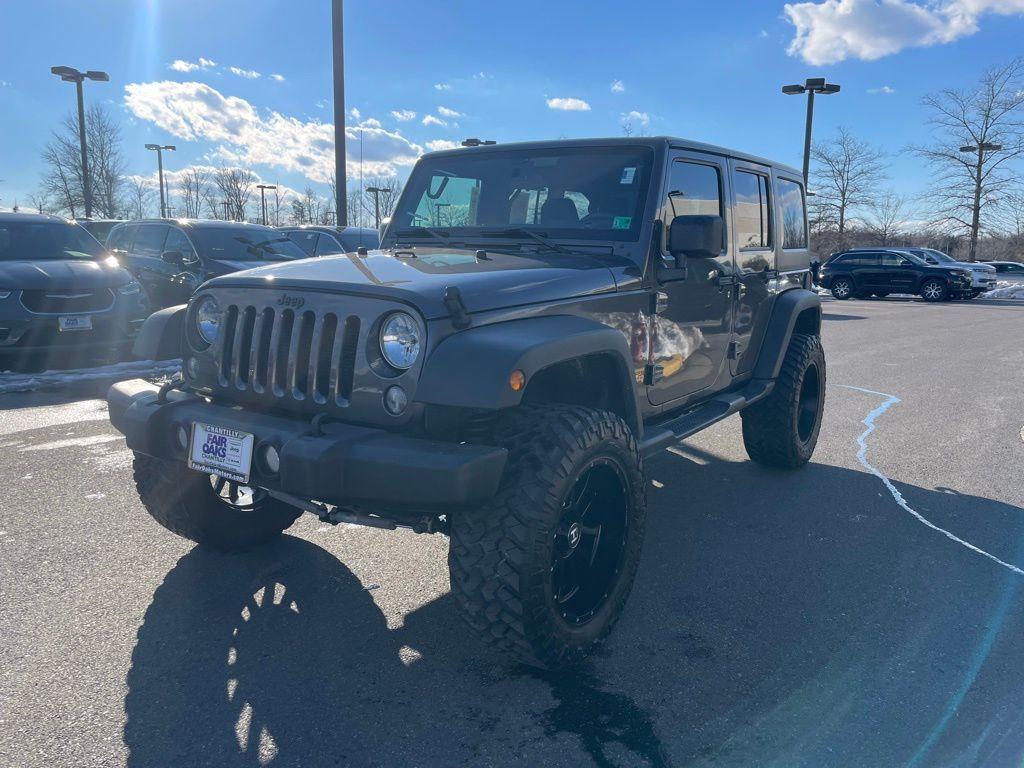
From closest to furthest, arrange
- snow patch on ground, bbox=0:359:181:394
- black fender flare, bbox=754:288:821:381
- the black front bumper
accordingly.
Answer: the black front bumper, black fender flare, bbox=754:288:821:381, snow patch on ground, bbox=0:359:181:394

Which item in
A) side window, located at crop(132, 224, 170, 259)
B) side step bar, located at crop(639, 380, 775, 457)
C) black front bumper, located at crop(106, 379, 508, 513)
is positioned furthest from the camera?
side window, located at crop(132, 224, 170, 259)

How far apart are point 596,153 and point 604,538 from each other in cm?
184

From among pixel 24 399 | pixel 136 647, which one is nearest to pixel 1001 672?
pixel 136 647

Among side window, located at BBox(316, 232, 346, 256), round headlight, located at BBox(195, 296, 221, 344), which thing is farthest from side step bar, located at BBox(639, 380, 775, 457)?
side window, located at BBox(316, 232, 346, 256)

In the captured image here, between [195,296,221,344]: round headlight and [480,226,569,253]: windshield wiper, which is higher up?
[480,226,569,253]: windshield wiper

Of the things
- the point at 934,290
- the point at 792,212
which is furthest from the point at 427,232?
the point at 934,290

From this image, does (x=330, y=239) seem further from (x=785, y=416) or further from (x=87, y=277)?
(x=785, y=416)

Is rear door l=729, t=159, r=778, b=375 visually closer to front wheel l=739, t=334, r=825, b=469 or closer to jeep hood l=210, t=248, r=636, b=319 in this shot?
front wheel l=739, t=334, r=825, b=469

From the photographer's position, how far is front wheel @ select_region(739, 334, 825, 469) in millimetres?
4957

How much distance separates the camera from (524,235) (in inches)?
142

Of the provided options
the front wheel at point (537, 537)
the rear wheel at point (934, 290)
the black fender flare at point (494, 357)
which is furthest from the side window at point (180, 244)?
the rear wheel at point (934, 290)

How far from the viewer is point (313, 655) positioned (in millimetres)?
2830

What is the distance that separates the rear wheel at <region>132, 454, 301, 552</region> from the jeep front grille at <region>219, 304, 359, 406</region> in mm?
534

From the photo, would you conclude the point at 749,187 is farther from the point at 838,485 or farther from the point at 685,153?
the point at 838,485
